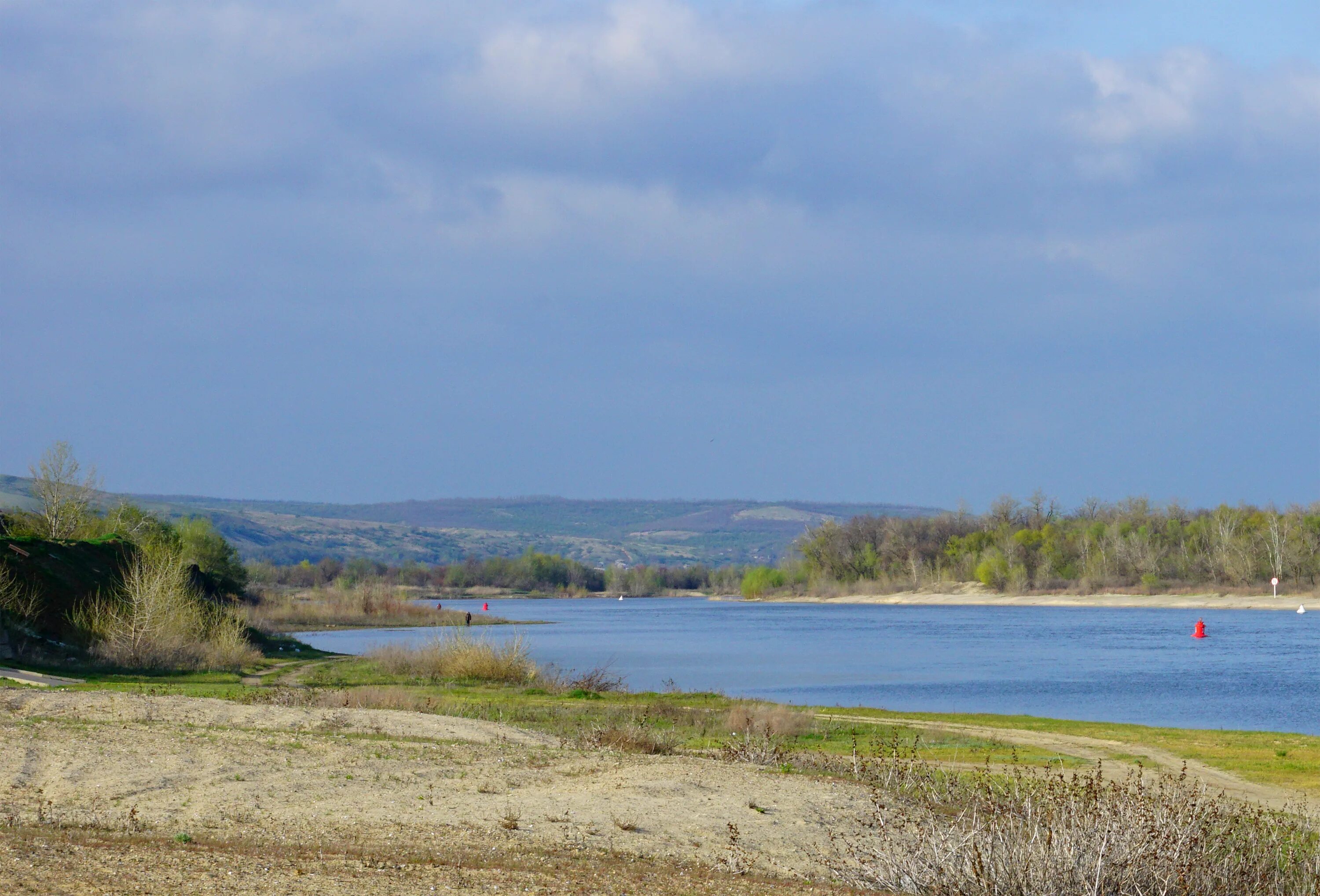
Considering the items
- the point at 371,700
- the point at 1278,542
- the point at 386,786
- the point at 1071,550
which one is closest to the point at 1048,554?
the point at 1071,550

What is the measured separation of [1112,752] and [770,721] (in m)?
6.59

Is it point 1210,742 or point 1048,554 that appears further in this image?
point 1048,554

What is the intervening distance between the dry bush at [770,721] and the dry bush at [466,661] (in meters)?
10.6

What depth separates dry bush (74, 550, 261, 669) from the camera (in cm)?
3509

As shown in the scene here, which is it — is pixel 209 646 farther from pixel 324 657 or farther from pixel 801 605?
pixel 801 605

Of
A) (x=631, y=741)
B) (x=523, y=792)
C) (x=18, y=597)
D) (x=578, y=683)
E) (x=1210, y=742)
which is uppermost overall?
(x=18, y=597)

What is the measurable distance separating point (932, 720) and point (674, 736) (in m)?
8.99

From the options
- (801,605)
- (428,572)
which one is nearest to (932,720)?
(801,605)

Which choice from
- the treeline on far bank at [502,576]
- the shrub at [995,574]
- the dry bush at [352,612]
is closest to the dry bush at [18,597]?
the dry bush at [352,612]

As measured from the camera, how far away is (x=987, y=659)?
54.7 meters

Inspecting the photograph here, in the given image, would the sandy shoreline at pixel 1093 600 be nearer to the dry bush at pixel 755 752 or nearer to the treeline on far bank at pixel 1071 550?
the treeline on far bank at pixel 1071 550

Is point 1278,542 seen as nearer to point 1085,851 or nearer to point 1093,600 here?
point 1093,600

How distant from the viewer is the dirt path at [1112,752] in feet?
60.0

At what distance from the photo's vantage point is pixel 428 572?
18962 cm
